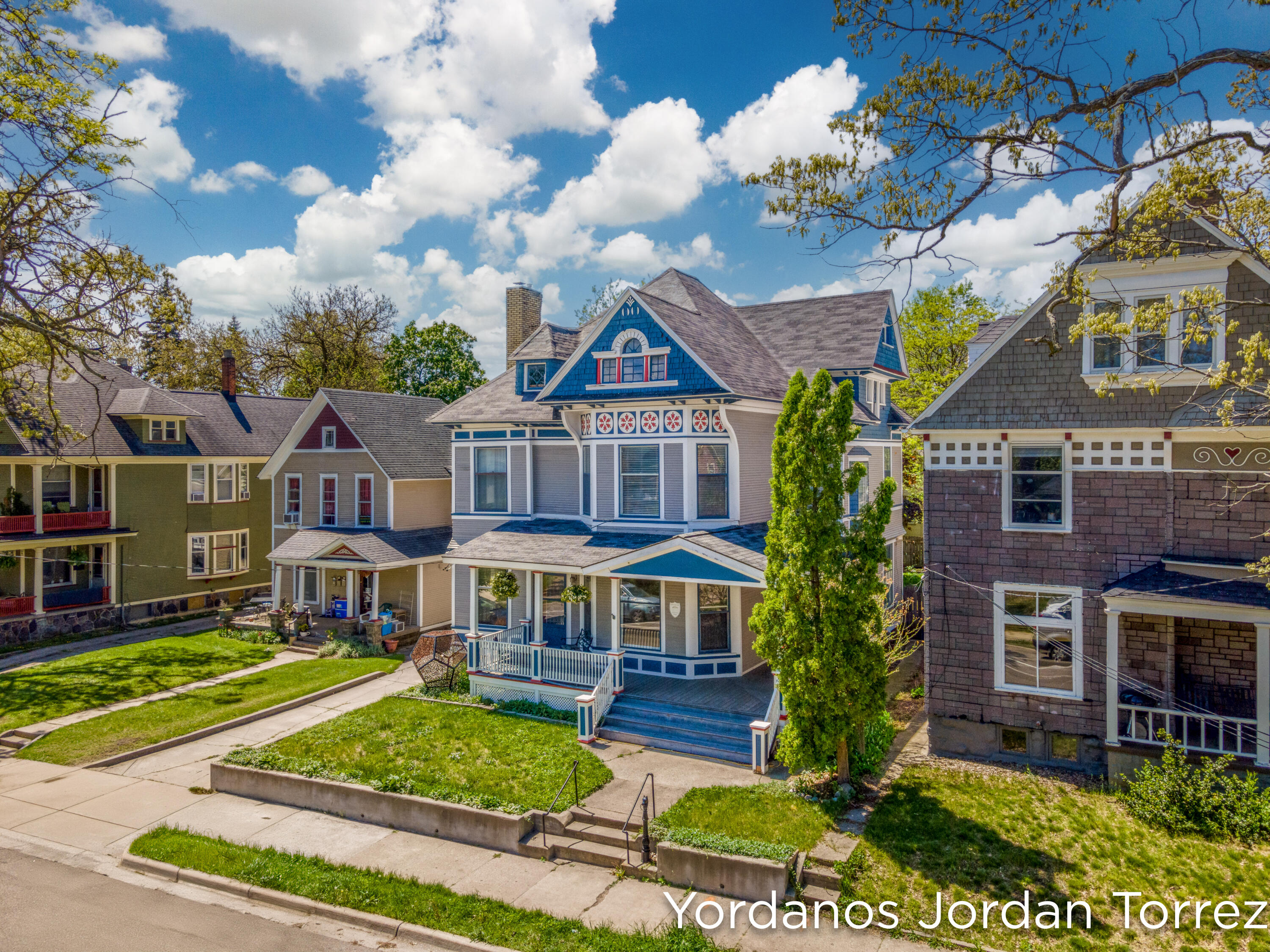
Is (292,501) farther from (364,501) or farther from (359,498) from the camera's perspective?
(364,501)

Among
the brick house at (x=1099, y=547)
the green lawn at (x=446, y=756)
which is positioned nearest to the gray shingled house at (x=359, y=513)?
the green lawn at (x=446, y=756)

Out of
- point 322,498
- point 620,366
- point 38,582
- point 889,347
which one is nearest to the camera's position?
point 620,366

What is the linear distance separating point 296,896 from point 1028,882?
9494 mm

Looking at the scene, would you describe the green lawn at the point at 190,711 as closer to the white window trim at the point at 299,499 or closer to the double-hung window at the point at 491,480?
the double-hung window at the point at 491,480

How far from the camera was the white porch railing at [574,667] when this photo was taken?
16.2 metres

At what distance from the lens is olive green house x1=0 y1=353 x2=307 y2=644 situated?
973 inches

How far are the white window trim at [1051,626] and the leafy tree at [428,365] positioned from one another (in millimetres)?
36942

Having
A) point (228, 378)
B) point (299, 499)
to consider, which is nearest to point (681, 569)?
point (299, 499)

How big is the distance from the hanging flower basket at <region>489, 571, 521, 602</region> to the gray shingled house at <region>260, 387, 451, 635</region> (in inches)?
215

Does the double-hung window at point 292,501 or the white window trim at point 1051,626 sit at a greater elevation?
the double-hung window at point 292,501

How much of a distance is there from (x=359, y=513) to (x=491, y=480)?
7.00m

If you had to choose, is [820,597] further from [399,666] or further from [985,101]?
[399,666]

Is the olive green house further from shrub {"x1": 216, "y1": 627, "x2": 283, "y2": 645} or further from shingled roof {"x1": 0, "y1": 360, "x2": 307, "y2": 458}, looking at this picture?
shrub {"x1": 216, "y1": 627, "x2": 283, "y2": 645}

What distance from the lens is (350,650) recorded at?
2238 cm
